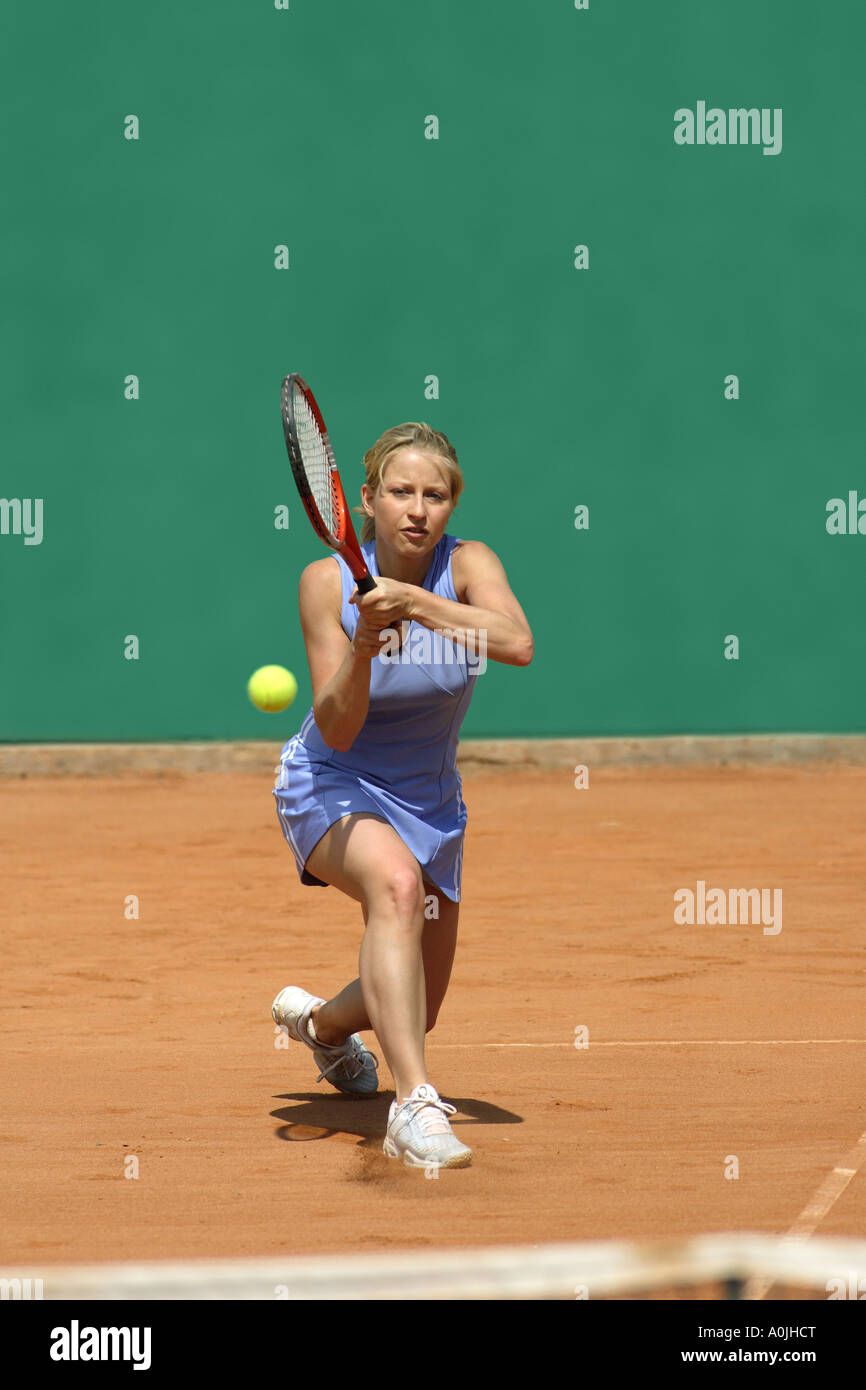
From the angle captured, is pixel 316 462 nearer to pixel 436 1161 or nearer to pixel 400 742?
pixel 400 742

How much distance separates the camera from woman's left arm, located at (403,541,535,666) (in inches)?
143

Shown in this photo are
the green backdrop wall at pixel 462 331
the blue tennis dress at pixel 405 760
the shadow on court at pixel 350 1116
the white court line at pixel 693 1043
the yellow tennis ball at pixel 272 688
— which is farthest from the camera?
the green backdrop wall at pixel 462 331

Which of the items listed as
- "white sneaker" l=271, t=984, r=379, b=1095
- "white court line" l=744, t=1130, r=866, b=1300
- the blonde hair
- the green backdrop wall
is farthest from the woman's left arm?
the green backdrop wall

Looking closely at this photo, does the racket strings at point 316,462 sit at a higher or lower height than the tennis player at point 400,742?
higher

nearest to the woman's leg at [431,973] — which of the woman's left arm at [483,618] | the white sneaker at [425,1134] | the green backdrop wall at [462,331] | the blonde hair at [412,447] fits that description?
the white sneaker at [425,1134]

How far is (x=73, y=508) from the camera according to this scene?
11.8 m

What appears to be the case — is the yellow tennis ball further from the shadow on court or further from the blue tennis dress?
the blue tennis dress

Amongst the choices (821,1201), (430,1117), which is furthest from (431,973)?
(821,1201)

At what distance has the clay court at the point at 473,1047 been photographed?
3.28 m

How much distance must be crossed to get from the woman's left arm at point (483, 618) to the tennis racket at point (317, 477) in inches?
4.8

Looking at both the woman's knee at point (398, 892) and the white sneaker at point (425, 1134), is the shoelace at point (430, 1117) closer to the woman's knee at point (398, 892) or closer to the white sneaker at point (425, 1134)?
the white sneaker at point (425, 1134)

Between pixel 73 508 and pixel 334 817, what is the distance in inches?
332

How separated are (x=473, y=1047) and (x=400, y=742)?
1.27 meters

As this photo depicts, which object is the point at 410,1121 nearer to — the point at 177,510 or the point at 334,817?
the point at 334,817
